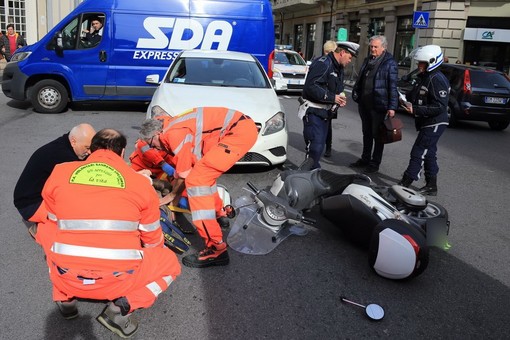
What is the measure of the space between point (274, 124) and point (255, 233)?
2129mm

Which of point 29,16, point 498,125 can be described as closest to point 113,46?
point 498,125

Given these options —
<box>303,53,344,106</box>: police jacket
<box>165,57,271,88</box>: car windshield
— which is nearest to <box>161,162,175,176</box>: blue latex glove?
<box>303,53,344,106</box>: police jacket

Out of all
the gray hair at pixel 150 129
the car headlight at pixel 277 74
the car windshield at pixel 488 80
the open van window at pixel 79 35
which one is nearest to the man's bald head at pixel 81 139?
the gray hair at pixel 150 129

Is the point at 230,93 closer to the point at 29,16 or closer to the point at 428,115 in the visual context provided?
the point at 428,115

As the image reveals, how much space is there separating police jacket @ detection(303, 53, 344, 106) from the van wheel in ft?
21.8

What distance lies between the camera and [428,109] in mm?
5559

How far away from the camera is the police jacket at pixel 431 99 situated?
5.53 meters

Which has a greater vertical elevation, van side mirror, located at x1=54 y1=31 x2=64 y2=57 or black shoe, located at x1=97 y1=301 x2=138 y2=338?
van side mirror, located at x1=54 y1=31 x2=64 y2=57

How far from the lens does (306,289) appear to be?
3412 millimetres

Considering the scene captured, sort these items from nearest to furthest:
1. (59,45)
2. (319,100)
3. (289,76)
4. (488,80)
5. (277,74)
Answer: (319,100)
(59,45)
(488,80)
(277,74)
(289,76)

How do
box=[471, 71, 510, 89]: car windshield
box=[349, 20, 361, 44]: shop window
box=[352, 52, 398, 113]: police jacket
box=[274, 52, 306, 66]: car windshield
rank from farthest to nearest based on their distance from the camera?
box=[349, 20, 361, 44]: shop window, box=[274, 52, 306, 66]: car windshield, box=[471, 71, 510, 89]: car windshield, box=[352, 52, 398, 113]: police jacket

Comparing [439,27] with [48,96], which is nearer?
[48,96]

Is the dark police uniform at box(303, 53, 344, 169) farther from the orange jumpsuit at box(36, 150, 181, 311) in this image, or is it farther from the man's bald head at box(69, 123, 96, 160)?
the orange jumpsuit at box(36, 150, 181, 311)

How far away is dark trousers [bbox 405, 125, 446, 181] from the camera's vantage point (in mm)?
5668
